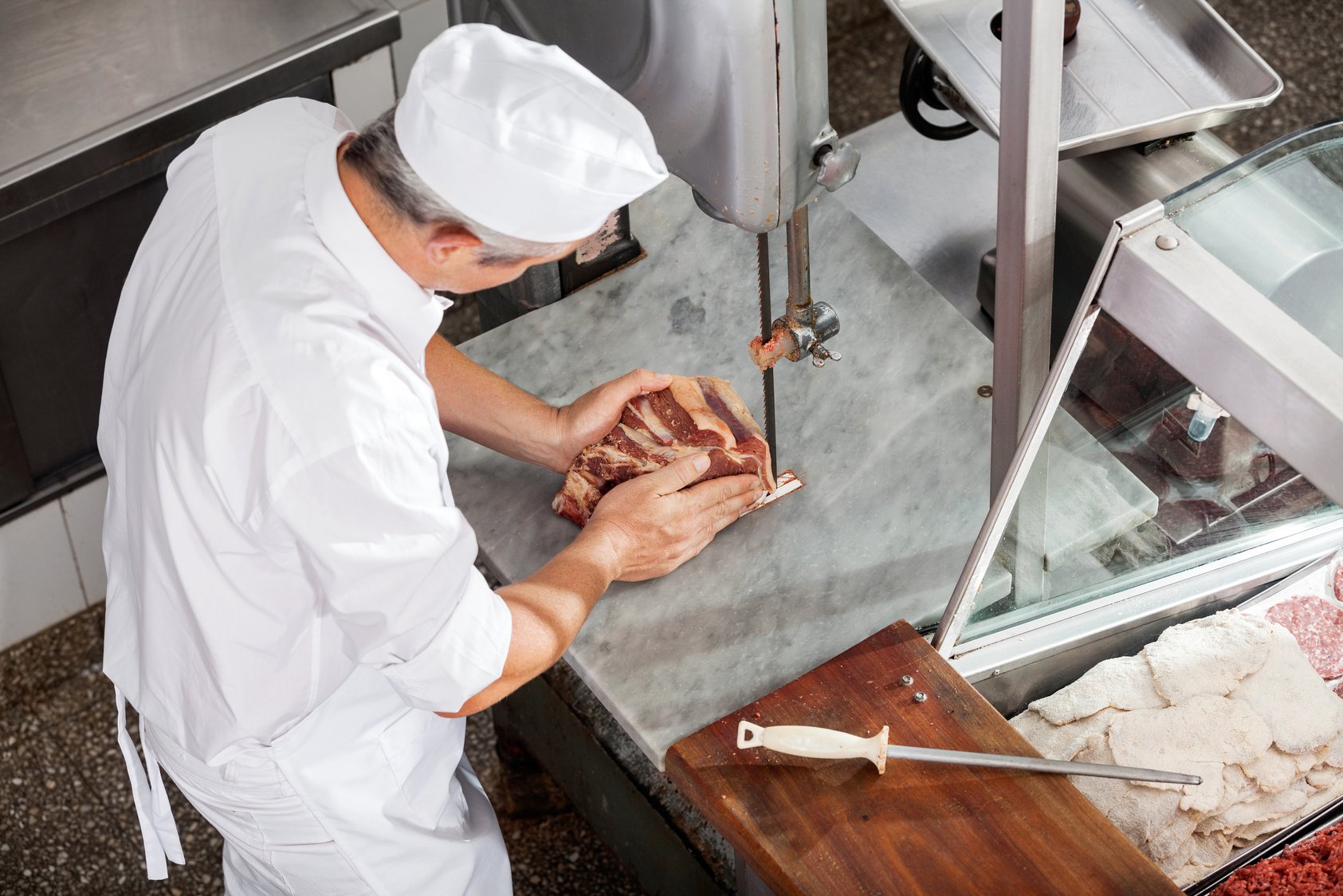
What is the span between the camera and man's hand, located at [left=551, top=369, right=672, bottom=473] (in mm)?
1680

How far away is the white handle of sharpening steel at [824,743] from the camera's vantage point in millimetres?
1357

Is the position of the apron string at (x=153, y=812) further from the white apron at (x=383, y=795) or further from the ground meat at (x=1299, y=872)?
the ground meat at (x=1299, y=872)

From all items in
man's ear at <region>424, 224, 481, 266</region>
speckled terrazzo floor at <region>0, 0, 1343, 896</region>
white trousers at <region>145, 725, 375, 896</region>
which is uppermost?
man's ear at <region>424, 224, 481, 266</region>

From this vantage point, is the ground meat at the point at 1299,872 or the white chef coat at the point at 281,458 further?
the ground meat at the point at 1299,872

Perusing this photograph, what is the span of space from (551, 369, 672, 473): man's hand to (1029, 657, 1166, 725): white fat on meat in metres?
0.57

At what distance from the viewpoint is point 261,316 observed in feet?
4.00

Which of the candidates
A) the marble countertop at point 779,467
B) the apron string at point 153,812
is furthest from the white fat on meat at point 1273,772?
the apron string at point 153,812

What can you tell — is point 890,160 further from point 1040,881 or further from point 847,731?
point 1040,881

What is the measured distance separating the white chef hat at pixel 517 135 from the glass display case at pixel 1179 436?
44cm

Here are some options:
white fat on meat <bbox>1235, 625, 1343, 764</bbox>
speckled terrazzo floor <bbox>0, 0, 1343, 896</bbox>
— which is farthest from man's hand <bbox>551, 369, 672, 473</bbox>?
speckled terrazzo floor <bbox>0, 0, 1343, 896</bbox>

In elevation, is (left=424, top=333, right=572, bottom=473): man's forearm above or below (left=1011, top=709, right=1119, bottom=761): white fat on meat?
above

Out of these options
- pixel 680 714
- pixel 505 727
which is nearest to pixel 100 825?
pixel 505 727

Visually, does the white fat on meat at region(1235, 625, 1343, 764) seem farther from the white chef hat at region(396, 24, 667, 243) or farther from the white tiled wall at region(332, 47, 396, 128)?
the white tiled wall at region(332, 47, 396, 128)

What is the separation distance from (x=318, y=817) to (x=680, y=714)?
43 cm
